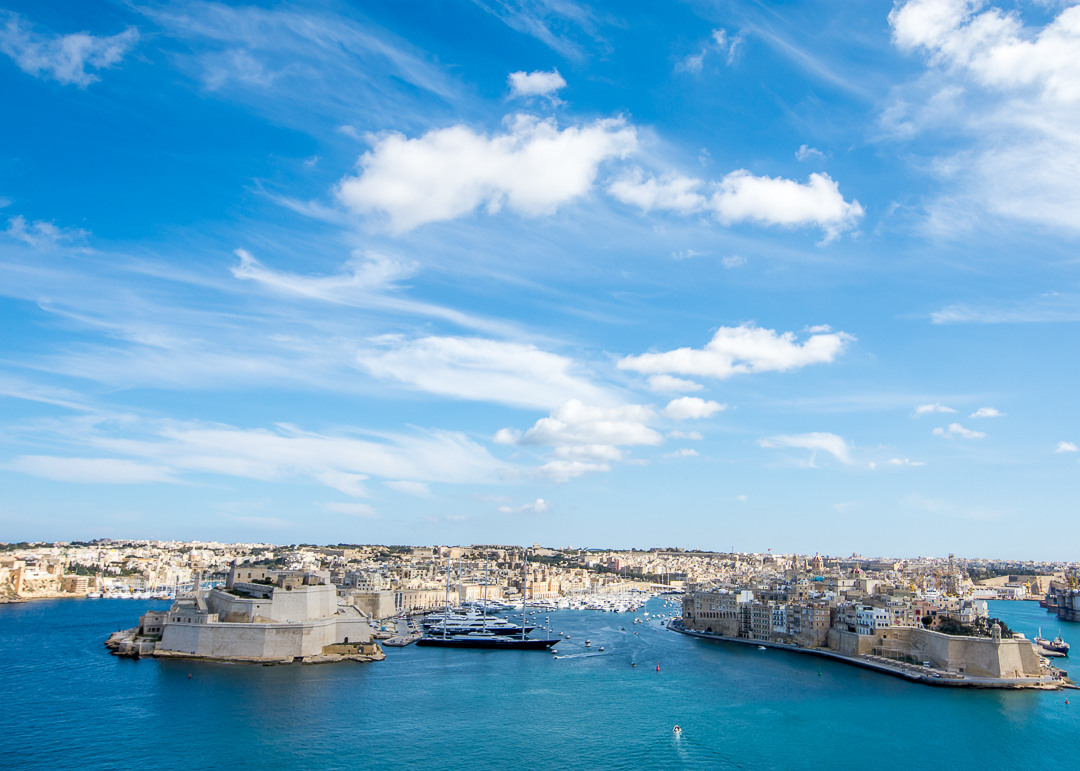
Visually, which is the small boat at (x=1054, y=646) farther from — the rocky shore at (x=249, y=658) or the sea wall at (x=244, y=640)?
the sea wall at (x=244, y=640)

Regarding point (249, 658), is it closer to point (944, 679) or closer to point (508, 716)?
point (508, 716)

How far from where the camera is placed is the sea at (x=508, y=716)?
57.8 feet

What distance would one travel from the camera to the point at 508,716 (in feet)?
71.2

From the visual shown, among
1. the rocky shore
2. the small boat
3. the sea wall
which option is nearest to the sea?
the rocky shore

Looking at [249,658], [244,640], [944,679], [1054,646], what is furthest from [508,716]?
[1054,646]

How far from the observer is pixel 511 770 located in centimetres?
1670

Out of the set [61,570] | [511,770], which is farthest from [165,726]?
[61,570]

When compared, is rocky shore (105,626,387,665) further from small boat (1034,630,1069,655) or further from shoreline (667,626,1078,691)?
small boat (1034,630,1069,655)

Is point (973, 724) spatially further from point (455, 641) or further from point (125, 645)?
point (125, 645)

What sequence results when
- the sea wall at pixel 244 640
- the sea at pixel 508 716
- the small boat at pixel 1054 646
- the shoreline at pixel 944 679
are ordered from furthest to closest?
the small boat at pixel 1054 646 < the sea wall at pixel 244 640 < the shoreline at pixel 944 679 < the sea at pixel 508 716

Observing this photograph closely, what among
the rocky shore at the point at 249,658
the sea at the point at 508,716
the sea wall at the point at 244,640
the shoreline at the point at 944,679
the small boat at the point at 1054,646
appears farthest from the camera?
the small boat at the point at 1054,646

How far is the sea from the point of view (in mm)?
17625

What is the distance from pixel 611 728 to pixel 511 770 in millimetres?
4444

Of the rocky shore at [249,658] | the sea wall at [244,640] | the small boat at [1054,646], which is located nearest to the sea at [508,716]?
the rocky shore at [249,658]
